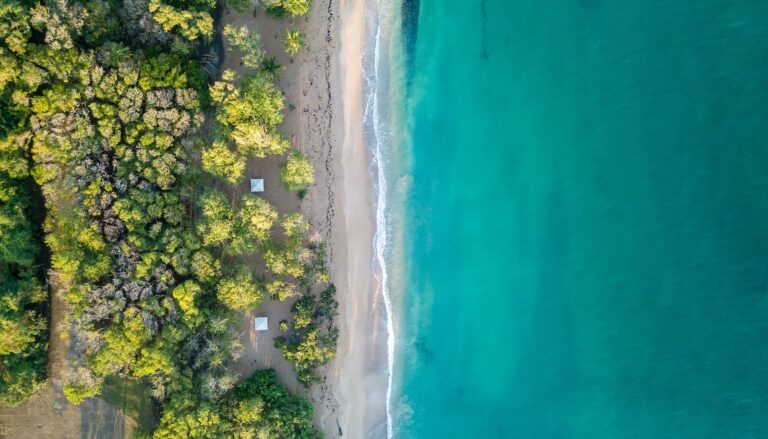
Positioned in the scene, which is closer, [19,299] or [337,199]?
[19,299]

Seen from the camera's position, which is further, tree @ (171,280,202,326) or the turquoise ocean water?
the turquoise ocean water

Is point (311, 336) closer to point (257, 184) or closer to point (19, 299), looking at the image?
point (257, 184)

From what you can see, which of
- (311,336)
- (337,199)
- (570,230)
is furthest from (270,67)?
(570,230)

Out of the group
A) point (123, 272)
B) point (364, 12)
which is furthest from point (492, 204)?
point (123, 272)

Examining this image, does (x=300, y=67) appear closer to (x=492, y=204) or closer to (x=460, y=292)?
(x=492, y=204)

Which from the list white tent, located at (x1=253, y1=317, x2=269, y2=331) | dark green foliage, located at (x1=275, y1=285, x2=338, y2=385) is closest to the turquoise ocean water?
dark green foliage, located at (x1=275, y1=285, x2=338, y2=385)

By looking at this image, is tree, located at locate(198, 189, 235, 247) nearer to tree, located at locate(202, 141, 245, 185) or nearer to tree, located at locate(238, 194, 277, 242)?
tree, located at locate(238, 194, 277, 242)

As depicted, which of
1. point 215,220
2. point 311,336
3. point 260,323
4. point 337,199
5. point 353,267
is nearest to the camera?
point 215,220
